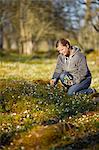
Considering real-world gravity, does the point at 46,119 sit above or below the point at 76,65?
below

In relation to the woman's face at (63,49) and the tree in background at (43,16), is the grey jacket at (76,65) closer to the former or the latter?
the woman's face at (63,49)

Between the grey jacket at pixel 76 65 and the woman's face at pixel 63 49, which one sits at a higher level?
the woman's face at pixel 63 49

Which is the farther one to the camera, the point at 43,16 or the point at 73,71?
the point at 43,16

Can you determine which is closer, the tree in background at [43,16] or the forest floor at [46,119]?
the forest floor at [46,119]

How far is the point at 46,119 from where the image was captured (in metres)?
12.2

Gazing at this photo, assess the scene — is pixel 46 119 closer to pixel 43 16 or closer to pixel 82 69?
pixel 82 69

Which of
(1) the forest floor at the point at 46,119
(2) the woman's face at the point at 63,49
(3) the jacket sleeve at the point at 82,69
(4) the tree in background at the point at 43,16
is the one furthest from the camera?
(4) the tree in background at the point at 43,16

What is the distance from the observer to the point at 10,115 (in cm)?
1283

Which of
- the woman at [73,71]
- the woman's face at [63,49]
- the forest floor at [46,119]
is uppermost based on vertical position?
the woman's face at [63,49]

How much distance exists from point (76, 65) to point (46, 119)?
13.9ft

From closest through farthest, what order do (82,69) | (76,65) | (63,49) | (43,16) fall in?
(63,49)
(82,69)
(76,65)
(43,16)

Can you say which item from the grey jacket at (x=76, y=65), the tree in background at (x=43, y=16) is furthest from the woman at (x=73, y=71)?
the tree in background at (x=43, y=16)

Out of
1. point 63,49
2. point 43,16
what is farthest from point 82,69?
Answer: point 43,16

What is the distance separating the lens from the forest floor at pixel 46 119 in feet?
32.9
